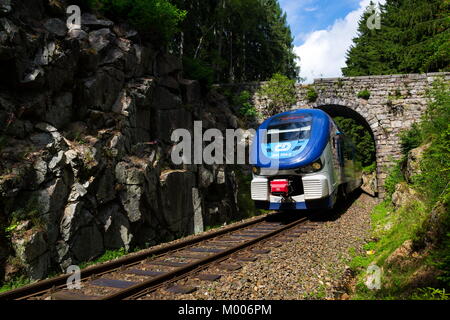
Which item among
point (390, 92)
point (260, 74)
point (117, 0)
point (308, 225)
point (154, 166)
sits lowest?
point (308, 225)

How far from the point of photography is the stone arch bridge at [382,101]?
1702cm

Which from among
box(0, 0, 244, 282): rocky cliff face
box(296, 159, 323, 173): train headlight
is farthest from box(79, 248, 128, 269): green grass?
box(296, 159, 323, 173): train headlight

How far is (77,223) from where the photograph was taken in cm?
638

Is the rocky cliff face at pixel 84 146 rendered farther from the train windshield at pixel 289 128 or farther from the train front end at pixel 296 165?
the train windshield at pixel 289 128

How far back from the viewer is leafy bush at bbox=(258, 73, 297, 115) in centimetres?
1808

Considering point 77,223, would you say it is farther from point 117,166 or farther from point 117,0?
point 117,0

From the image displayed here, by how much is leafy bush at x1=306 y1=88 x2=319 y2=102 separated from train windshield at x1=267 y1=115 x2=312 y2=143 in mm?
9005

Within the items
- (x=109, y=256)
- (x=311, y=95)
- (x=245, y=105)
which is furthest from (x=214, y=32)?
(x=109, y=256)

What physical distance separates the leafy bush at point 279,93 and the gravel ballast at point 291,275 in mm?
Result: 12590

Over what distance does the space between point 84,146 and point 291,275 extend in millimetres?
5670

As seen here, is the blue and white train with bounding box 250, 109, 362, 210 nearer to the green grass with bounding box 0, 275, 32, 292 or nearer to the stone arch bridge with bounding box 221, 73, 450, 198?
the green grass with bounding box 0, 275, 32, 292

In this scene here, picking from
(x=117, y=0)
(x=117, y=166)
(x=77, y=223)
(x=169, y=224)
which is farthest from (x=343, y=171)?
(x=117, y=0)

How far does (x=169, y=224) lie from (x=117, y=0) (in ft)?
26.7

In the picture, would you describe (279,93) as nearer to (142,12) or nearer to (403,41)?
(403,41)
